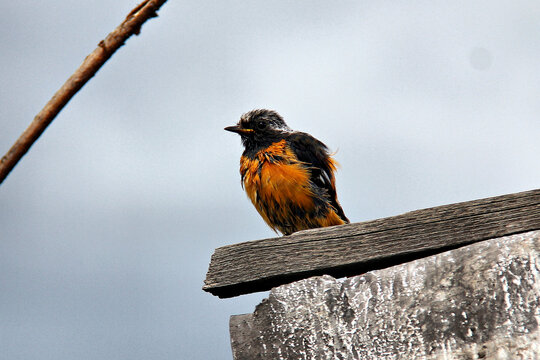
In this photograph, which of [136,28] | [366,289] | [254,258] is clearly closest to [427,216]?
[366,289]

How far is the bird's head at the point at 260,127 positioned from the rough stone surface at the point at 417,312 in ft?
10.2

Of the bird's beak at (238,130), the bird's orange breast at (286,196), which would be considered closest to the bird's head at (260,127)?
the bird's beak at (238,130)

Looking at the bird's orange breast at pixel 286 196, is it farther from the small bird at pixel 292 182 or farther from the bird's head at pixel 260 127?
the bird's head at pixel 260 127

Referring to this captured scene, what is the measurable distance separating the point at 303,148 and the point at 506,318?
10.7 ft

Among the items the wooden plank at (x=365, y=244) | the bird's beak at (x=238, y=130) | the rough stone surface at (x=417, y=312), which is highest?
the bird's beak at (x=238, y=130)

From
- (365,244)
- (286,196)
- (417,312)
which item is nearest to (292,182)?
(286,196)

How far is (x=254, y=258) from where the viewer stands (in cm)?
277

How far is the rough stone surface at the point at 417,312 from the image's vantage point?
2195 millimetres

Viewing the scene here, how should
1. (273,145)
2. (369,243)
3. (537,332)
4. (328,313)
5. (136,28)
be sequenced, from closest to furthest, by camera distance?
1. (136,28)
2. (537,332)
3. (328,313)
4. (369,243)
5. (273,145)

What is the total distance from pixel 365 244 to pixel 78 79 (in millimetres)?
1889

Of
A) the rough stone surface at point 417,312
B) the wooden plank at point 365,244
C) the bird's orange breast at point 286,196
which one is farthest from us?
the bird's orange breast at point 286,196

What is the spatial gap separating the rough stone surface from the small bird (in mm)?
2209

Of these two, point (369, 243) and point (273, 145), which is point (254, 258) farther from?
point (273, 145)

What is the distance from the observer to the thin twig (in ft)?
3.10
